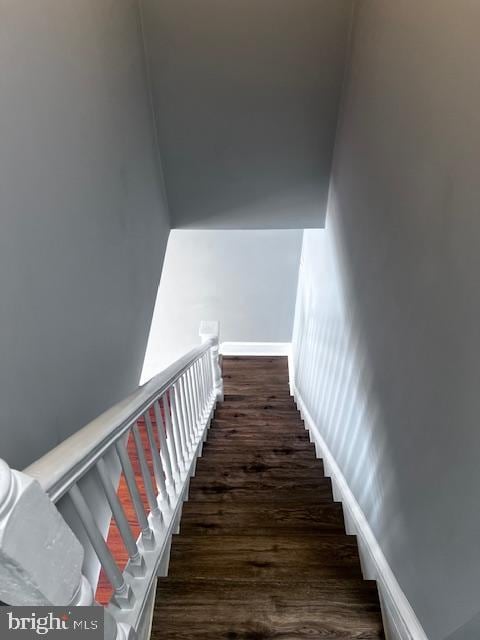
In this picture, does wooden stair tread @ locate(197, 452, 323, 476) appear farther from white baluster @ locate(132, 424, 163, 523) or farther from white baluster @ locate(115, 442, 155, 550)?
white baluster @ locate(115, 442, 155, 550)

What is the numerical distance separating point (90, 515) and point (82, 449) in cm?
19

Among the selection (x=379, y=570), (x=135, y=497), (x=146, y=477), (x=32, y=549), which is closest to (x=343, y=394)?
(x=379, y=570)

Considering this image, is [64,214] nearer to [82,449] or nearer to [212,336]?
[82,449]

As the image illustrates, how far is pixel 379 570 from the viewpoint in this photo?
1.42 m

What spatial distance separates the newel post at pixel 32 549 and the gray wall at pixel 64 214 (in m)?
0.41

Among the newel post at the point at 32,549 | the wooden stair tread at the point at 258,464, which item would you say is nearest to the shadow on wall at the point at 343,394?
the wooden stair tread at the point at 258,464

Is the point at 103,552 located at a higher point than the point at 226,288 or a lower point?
higher

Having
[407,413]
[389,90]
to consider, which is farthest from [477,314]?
[389,90]

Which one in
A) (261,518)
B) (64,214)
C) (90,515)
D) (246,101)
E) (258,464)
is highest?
(246,101)

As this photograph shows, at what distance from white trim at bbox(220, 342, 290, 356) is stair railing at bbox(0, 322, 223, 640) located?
3591mm

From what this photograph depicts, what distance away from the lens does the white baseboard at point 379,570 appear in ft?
3.86

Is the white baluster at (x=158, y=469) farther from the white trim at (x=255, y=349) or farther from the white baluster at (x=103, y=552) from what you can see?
the white trim at (x=255, y=349)

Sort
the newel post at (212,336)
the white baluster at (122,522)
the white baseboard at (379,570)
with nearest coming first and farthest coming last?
the white baluster at (122,522) → the white baseboard at (379,570) → the newel post at (212,336)

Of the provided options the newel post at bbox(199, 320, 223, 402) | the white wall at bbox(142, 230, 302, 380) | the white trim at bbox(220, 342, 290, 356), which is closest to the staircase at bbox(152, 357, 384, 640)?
the newel post at bbox(199, 320, 223, 402)
